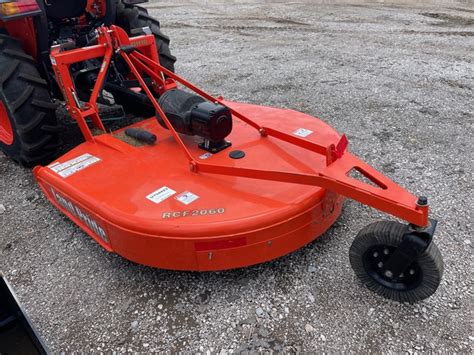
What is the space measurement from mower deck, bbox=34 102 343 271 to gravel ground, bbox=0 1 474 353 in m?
0.19

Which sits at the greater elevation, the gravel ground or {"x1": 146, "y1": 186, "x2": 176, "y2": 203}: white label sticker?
{"x1": 146, "y1": 186, "x2": 176, "y2": 203}: white label sticker

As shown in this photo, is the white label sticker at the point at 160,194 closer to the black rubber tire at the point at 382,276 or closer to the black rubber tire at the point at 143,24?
the black rubber tire at the point at 382,276

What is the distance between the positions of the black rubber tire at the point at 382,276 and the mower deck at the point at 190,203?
27 cm

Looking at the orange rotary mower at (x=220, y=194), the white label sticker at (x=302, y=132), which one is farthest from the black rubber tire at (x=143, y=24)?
the white label sticker at (x=302, y=132)

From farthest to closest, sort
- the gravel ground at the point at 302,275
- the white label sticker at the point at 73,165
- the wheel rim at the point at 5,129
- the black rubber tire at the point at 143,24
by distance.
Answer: the black rubber tire at the point at 143,24 → the wheel rim at the point at 5,129 → the white label sticker at the point at 73,165 → the gravel ground at the point at 302,275

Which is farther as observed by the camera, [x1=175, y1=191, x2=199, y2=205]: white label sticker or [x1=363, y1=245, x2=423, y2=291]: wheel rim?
[x1=175, y1=191, x2=199, y2=205]: white label sticker

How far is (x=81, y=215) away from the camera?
2.16 metres

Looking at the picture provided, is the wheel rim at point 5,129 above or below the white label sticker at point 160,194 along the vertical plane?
below

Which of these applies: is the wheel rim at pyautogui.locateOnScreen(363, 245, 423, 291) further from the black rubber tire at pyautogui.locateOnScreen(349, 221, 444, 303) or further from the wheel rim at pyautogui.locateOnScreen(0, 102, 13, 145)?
the wheel rim at pyautogui.locateOnScreen(0, 102, 13, 145)

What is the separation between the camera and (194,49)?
6.41 m

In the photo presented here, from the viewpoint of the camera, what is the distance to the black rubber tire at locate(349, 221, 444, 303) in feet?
5.45

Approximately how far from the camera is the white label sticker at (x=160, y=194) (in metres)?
1.99

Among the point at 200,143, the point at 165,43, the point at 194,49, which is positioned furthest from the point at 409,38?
the point at 200,143

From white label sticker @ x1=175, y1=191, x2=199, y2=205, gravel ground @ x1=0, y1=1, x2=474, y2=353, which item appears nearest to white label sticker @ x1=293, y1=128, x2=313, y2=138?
gravel ground @ x1=0, y1=1, x2=474, y2=353
